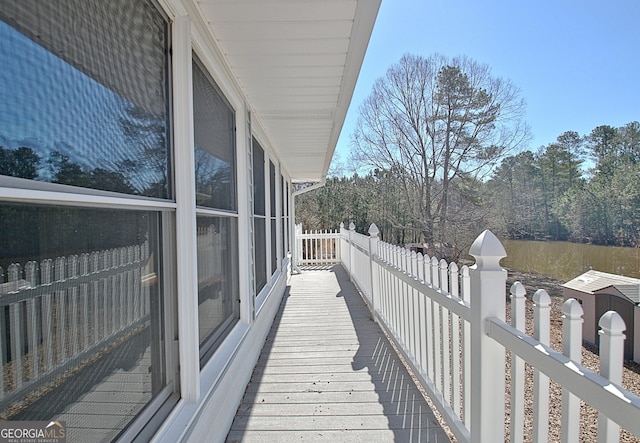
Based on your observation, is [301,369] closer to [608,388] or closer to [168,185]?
[168,185]

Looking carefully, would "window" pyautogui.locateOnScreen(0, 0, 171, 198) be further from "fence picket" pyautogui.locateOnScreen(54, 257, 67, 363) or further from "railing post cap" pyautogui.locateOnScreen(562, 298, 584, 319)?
"railing post cap" pyautogui.locateOnScreen(562, 298, 584, 319)

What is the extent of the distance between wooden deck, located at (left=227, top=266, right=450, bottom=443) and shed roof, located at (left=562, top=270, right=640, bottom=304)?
12.7 feet

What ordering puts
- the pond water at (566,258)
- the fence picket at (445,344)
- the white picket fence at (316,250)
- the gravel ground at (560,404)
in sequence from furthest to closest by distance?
the pond water at (566,258) → the white picket fence at (316,250) → the gravel ground at (560,404) → the fence picket at (445,344)

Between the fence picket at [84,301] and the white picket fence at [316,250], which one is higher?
the fence picket at [84,301]

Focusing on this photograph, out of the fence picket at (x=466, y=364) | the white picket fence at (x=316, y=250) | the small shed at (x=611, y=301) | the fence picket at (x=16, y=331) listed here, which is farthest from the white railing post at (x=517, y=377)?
the white picket fence at (x=316, y=250)

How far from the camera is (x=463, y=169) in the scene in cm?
1280

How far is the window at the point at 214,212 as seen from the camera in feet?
5.35

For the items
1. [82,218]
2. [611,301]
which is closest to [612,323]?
[82,218]

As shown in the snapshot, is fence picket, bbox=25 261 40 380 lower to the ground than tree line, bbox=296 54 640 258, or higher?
lower

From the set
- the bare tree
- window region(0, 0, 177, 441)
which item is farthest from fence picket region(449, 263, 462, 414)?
the bare tree

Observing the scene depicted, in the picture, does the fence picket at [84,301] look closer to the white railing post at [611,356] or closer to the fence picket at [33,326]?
the fence picket at [33,326]

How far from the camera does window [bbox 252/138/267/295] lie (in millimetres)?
3298

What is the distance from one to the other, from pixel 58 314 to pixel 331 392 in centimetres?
203

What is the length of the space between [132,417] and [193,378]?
1.20ft
